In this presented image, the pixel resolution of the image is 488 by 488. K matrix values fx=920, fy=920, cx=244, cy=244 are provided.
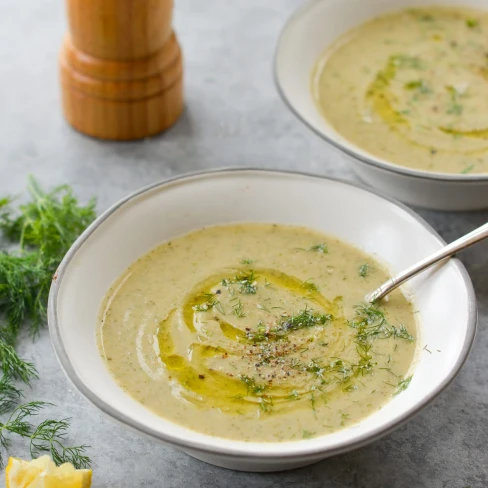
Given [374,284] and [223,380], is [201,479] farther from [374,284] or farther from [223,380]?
[374,284]

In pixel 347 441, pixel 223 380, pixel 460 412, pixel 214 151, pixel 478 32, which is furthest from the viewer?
pixel 478 32

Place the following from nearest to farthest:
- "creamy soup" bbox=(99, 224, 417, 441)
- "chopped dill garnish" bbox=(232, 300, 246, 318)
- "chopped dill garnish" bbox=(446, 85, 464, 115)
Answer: "creamy soup" bbox=(99, 224, 417, 441) → "chopped dill garnish" bbox=(232, 300, 246, 318) → "chopped dill garnish" bbox=(446, 85, 464, 115)

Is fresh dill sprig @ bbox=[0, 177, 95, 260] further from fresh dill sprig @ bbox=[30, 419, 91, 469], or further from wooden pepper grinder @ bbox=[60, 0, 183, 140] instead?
fresh dill sprig @ bbox=[30, 419, 91, 469]

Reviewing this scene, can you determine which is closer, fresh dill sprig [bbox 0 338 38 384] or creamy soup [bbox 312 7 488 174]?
fresh dill sprig [bbox 0 338 38 384]

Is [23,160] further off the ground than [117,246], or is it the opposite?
[117,246]

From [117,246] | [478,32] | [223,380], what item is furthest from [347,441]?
[478,32]

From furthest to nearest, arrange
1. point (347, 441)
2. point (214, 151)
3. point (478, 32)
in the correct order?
point (478, 32)
point (214, 151)
point (347, 441)

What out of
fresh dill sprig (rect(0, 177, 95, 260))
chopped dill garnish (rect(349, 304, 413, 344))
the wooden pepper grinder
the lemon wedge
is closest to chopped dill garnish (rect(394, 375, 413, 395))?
chopped dill garnish (rect(349, 304, 413, 344))
